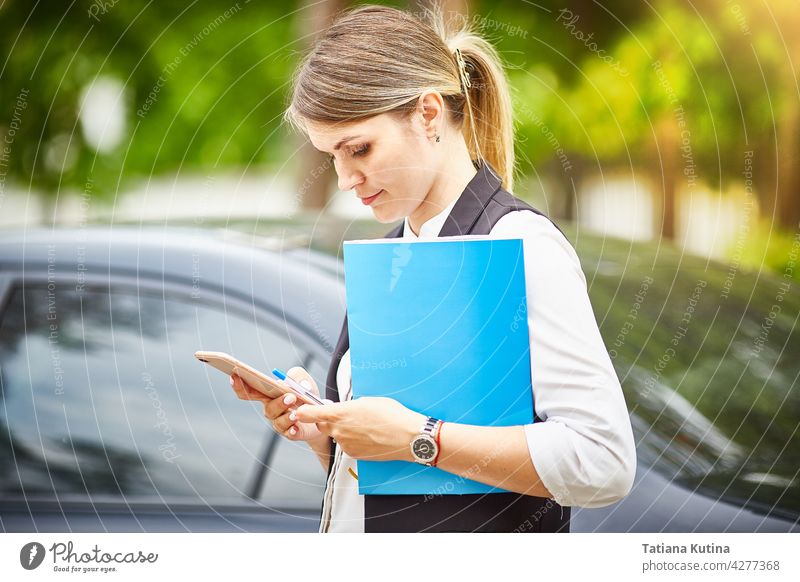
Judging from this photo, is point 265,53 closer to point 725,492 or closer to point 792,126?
point 792,126

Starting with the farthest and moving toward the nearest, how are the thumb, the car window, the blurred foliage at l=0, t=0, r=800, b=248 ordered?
1. the blurred foliage at l=0, t=0, r=800, b=248
2. the car window
3. the thumb

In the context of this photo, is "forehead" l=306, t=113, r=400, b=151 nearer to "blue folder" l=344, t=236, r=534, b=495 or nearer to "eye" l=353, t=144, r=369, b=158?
"eye" l=353, t=144, r=369, b=158

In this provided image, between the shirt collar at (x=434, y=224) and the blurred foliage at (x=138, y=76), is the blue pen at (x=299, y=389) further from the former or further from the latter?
the blurred foliage at (x=138, y=76)

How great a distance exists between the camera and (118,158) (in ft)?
16.3

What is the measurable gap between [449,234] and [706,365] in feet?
2.72

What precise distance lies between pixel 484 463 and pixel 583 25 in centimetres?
275

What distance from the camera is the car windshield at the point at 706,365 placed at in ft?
5.94

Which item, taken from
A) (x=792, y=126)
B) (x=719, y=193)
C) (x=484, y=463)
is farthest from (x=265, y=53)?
(x=484, y=463)

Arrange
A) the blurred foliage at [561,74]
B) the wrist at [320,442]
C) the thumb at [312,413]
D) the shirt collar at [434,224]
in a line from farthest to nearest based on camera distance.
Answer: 1. the blurred foliage at [561,74]
2. the wrist at [320,442]
3. the shirt collar at [434,224]
4. the thumb at [312,413]

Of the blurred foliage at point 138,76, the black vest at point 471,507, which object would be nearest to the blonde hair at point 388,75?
the black vest at point 471,507

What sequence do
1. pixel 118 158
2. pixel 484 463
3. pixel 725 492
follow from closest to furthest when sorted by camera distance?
pixel 484 463 < pixel 725 492 < pixel 118 158

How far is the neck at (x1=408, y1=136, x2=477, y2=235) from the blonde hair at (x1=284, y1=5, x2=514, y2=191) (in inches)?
2.4

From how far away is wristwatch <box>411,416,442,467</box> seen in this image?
1406 millimetres
